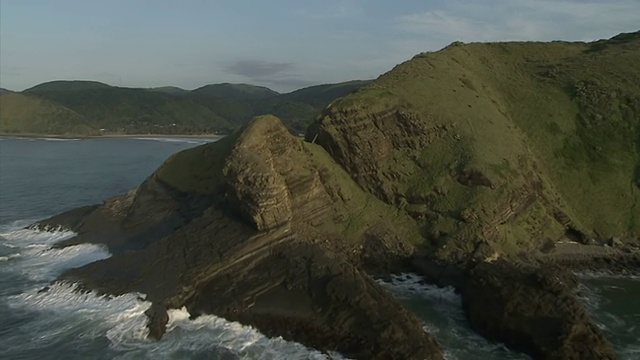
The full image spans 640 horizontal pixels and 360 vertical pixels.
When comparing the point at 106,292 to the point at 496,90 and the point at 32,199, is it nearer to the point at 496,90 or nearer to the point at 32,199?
the point at 32,199

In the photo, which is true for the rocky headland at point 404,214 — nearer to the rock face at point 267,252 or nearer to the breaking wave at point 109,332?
the rock face at point 267,252

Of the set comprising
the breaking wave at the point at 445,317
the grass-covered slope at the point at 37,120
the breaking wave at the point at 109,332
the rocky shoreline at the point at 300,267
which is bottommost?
the breaking wave at the point at 445,317

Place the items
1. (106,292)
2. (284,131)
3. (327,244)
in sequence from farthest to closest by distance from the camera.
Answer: (284,131)
(327,244)
(106,292)

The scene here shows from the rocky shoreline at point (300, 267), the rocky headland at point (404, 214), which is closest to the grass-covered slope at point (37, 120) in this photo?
the rocky headland at point (404, 214)

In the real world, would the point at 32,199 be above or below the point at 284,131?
below

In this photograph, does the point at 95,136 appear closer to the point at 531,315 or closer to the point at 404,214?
the point at 404,214

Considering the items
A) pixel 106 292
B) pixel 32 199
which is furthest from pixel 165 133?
pixel 106 292

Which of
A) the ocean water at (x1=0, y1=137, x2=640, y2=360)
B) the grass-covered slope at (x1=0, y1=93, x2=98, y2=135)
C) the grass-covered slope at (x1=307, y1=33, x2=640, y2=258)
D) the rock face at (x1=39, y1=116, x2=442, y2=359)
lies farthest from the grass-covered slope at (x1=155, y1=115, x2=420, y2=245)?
the grass-covered slope at (x1=0, y1=93, x2=98, y2=135)

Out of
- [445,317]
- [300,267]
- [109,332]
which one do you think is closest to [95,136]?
[109,332]
